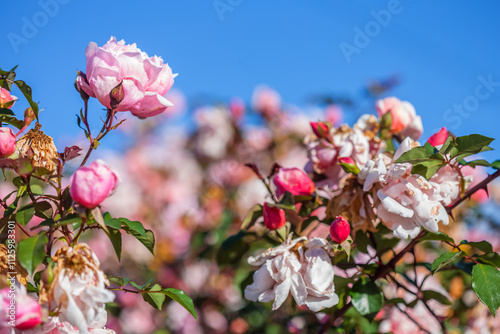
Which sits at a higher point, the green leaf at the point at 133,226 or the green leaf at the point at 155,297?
the green leaf at the point at 133,226

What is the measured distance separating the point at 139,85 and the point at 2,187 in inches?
87.5

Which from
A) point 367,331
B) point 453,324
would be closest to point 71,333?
point 367,331

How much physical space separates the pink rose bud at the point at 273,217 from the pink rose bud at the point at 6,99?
0.52 m

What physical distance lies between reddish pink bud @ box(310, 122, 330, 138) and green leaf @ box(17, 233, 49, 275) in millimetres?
663

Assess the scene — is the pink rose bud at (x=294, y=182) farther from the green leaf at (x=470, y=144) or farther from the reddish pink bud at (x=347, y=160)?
the green leaf at (x=470, y=144)

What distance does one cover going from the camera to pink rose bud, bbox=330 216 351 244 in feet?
2.73

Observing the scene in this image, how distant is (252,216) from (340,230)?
0.26 metres

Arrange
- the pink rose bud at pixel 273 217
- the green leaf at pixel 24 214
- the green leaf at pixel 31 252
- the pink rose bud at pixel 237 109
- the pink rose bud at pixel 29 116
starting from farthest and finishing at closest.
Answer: the pink rose bud at pixel 237 109 → the pink rose bud at pixel 273 217 → the pink rose bud at pixel 29 116 → the green leaf at pixel 24 214 → the green leaf at pixel 31 252

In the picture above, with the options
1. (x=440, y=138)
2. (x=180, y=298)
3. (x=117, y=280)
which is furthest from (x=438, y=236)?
(x=117, y=280)

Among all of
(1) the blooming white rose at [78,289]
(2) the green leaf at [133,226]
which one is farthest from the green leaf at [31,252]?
(2) the green leaf at [133,226]

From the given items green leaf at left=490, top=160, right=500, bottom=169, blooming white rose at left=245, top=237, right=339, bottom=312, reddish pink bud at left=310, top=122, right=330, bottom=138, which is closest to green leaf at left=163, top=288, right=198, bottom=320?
blooming white rose at left=245, top=237, right=339, bottom=312

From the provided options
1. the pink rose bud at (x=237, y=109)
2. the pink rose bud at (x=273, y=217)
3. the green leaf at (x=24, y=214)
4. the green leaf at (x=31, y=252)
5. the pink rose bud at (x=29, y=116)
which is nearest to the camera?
the green leaf at (x=31, y=252)

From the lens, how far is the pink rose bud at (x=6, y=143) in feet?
2.49

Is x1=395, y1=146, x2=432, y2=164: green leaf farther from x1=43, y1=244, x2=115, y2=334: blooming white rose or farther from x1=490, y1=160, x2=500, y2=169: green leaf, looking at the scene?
x1=43, y1=244, x2=115, y2=334: blooming white rose
